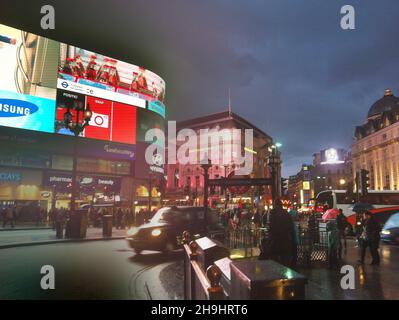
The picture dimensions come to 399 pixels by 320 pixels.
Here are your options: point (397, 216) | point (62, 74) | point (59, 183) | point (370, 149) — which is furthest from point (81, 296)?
point (370, 149)

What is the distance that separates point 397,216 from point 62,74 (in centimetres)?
3774

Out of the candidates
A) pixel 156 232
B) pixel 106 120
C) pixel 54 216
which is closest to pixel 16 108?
pixel 106 120

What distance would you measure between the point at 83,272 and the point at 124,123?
3735 centimetres

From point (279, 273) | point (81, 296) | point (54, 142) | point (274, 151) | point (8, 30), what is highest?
point (8, 30)

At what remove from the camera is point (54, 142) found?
36531mm

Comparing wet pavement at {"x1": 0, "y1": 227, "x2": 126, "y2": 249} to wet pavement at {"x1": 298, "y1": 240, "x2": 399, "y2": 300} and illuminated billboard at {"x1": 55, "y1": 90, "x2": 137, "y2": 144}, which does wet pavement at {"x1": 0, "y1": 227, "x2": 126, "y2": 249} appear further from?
illuminated billboard at {"x1": 55, "y1": 90, "x2": 137, "y2": 144}

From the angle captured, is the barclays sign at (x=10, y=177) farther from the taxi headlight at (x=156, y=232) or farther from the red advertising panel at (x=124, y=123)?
the taxi headlight at (x=156, y=232)

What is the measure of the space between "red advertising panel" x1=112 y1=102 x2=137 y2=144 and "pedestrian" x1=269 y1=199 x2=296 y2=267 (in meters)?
36.8

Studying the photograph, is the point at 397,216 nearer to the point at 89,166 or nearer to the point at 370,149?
the point at 89,166

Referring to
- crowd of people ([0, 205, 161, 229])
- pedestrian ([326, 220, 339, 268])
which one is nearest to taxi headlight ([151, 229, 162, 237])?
pedestrian ([326, 220, 339, 268])

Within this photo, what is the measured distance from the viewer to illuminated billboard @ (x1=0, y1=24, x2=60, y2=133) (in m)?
33.1

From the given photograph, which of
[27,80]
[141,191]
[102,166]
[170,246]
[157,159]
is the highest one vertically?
[27,80]

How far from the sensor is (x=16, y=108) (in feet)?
110

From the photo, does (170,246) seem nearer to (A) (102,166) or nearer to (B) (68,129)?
(B) (68,129)
